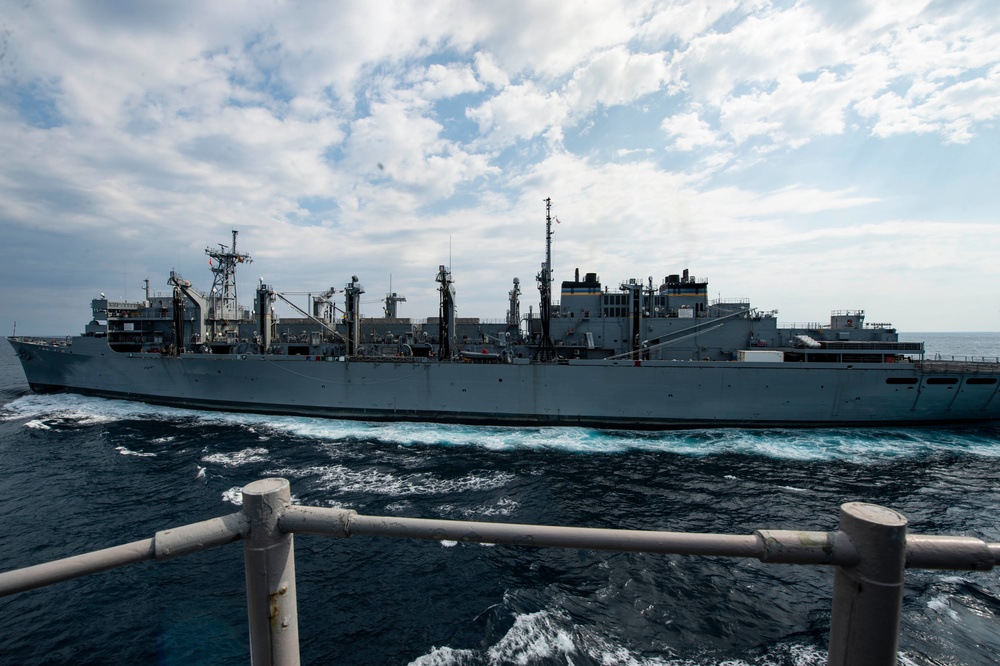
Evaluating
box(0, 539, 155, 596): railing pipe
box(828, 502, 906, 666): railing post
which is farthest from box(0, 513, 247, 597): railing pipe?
box(828, 502, 906, 666): railing post

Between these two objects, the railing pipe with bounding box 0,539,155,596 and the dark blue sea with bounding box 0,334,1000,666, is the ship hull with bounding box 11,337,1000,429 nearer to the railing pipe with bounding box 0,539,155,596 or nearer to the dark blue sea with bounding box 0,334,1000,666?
the dark blue sea with bounding box 0,334,1000,666

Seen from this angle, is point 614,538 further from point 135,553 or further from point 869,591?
point 135,553

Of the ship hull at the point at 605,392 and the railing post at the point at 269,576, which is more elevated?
the railing post at the point at 269,576

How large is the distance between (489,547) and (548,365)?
12706mm

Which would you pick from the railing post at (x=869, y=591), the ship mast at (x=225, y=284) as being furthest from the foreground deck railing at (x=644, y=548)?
the ship mast at (x=225, y=284)

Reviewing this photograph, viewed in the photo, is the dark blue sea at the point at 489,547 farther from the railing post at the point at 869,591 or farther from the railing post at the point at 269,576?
the railing post at the point at 869,591

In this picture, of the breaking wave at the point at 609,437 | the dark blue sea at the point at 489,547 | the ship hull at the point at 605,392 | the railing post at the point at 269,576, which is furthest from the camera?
the ship hull at the point at 605,392

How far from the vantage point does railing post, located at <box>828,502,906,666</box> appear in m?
1.89

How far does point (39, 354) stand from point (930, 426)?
60.0 m

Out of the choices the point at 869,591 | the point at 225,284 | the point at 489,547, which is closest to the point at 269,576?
the point at 869,591

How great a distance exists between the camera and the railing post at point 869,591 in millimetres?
1887

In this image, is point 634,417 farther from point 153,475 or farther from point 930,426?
point 153,475

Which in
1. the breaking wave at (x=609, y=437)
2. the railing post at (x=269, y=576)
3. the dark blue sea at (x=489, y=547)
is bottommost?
the dark blue sea at (x=489, y=547)

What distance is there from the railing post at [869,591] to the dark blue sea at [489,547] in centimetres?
714
